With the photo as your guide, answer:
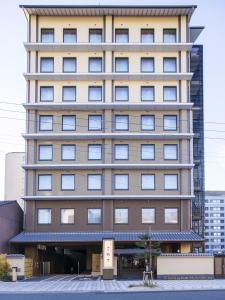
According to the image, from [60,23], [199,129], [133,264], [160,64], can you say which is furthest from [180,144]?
[199,129]

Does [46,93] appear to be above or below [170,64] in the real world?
below

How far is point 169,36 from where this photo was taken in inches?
2434

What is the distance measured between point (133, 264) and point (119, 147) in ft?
39.2

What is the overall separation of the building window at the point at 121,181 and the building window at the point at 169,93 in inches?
362

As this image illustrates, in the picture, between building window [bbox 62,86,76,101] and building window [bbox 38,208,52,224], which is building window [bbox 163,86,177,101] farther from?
building window [bbox 38,208,52,224]

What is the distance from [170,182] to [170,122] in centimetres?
624

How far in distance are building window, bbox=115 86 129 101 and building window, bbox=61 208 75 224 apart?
12529 mm

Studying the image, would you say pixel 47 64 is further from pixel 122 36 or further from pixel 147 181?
pixel 147 181

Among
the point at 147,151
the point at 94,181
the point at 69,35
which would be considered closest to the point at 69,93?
the point at 69,35

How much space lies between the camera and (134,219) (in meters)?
58.8

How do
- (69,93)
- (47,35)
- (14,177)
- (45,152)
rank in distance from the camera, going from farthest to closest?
(14,177) → (47,35) → (69,93) → (45,152)

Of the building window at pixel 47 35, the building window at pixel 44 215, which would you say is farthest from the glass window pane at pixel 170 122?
the building window at pixel 44 215

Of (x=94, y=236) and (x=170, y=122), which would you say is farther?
(x=170, y=122)

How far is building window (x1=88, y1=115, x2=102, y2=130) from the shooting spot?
60.4m
